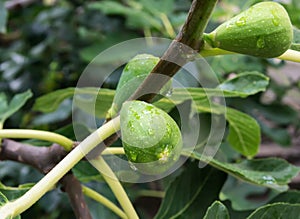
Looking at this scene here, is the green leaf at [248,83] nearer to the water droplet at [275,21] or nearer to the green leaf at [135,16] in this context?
the water droplet at [275,21]

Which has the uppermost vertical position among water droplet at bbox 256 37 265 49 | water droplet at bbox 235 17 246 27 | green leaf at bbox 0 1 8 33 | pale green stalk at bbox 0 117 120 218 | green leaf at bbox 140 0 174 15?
water droplet at bbox 235 17 246 27

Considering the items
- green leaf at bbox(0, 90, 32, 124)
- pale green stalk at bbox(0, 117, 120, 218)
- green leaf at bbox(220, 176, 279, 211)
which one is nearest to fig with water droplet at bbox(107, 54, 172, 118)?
pale green stalk at bbox(0, 117, 120, 218)

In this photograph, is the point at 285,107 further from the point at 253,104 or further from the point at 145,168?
the point at 145,168

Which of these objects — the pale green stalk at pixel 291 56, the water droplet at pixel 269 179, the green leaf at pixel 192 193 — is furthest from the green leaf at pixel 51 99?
the pale green stalk at pixel 291 56

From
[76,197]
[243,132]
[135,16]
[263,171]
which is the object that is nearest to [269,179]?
[263,171]

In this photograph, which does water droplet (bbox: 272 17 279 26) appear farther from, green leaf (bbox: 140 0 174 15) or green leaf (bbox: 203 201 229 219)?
green leaf (bbox: 140 0 174 15)

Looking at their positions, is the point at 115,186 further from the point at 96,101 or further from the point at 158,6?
the point at 158,6
